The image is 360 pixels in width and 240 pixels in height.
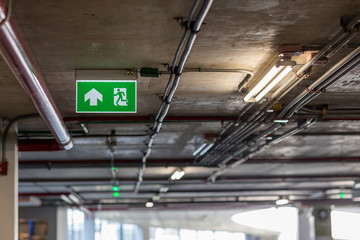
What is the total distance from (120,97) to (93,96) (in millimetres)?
294

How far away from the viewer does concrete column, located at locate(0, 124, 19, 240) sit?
988 cm

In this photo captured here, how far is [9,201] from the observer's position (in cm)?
999

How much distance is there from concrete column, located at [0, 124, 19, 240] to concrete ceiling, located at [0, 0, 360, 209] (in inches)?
29.7

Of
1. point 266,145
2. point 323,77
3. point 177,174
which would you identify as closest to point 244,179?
point 177,174

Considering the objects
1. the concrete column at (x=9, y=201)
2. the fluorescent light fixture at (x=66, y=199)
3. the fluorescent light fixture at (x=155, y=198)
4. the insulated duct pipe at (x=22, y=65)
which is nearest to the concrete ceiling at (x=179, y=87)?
the insulated duct pipe at (x=22, y=65)

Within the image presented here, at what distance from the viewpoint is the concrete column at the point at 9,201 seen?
32.4 feet

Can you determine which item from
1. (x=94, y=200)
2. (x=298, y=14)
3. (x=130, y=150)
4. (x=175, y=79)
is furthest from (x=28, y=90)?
(x=94, y=200)

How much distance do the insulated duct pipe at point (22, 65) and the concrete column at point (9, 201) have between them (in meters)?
2.20

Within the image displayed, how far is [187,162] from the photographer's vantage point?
1527cm

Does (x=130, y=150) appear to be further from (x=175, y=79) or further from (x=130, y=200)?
(x=130, y=200)

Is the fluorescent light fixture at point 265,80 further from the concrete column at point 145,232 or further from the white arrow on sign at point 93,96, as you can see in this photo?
the concrete column at point 145,232

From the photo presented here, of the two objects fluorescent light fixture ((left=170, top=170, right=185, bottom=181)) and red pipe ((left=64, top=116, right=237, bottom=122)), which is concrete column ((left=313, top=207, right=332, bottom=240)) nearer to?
fluorescent light fixture ((left=170, top=170, right=185, bottom=181))

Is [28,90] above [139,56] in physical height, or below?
below

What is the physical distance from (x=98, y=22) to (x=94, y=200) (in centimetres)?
1803
